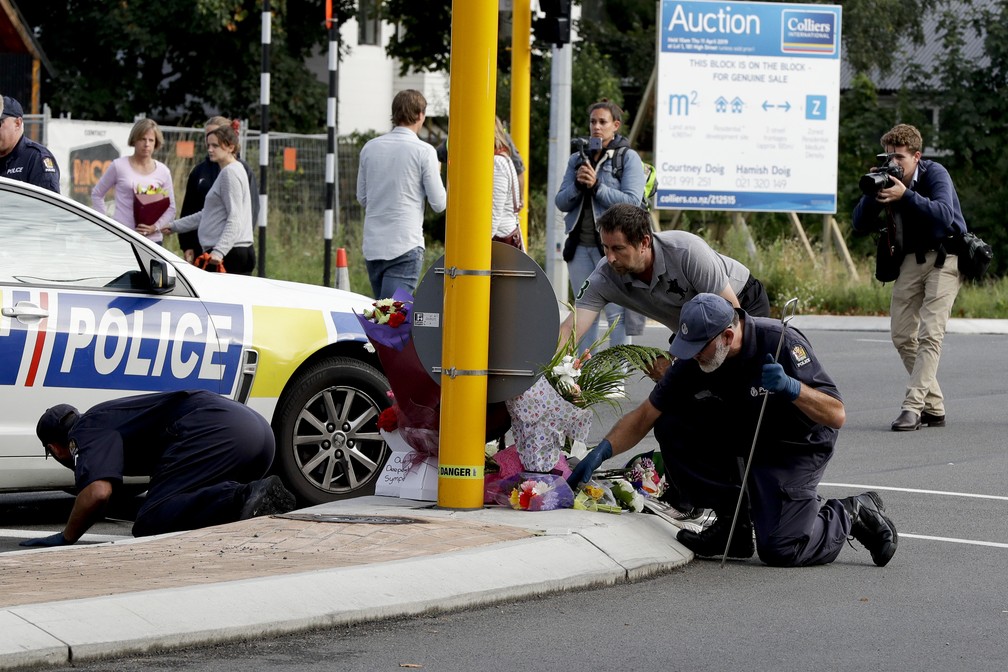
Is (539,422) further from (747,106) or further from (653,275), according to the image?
(747,106)

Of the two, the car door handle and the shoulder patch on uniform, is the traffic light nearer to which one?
the car door handle

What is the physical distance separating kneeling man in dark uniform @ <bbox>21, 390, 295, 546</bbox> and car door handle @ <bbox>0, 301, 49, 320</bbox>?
541 millimetres

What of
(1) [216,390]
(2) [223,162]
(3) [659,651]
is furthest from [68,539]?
(2) [223,162]

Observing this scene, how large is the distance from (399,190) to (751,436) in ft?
13.2

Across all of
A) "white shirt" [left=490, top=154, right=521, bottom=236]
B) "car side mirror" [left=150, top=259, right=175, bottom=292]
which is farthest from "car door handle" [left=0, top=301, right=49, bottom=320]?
"white shirt" [left=490, top=154, right=521, bottom=236]

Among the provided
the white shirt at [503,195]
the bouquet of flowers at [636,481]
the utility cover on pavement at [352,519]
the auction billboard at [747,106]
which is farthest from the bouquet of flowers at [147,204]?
the auction billboard at [747,106]

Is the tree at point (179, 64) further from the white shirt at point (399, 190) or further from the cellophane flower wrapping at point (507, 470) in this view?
the cellophane flower wrapping at point (507, 470)

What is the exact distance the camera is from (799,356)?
6.75m

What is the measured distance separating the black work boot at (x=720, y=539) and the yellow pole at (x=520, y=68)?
8022 millimetres

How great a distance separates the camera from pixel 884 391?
1391 cm

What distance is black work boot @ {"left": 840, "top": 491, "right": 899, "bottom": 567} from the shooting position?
23.0 ft

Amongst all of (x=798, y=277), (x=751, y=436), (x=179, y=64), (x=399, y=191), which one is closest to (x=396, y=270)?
(x=399, y=191)

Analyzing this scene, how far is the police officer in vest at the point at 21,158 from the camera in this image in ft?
34.8

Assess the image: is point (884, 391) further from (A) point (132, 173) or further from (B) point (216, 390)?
(B) point (216, 390)
